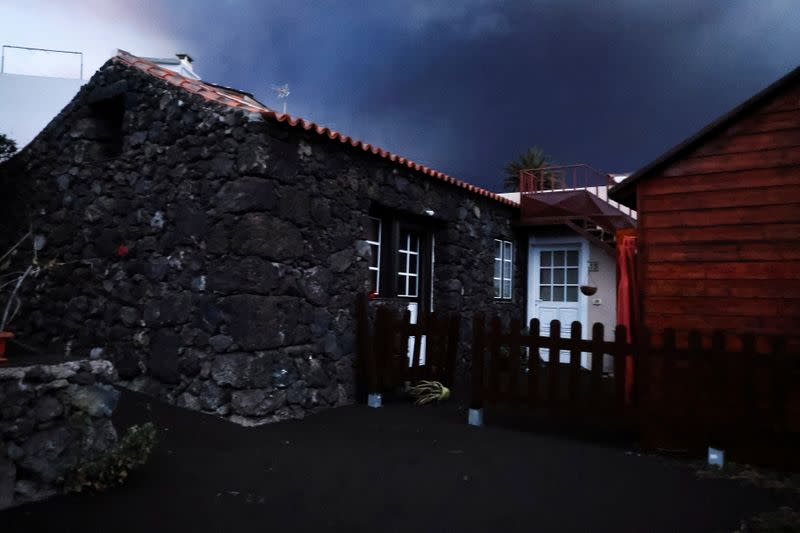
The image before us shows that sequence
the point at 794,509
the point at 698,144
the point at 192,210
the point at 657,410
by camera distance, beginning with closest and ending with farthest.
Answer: the point at 794,509, the point at 657,410, the point at 698,144, the point at 192,210

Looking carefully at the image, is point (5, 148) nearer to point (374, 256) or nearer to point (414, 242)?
point (374, 256)

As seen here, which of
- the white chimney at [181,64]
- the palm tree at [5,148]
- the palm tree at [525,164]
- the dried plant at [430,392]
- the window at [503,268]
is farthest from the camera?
the palm tree at [525,164]

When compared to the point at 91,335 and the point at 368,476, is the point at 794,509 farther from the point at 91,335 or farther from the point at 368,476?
the point at 91,335

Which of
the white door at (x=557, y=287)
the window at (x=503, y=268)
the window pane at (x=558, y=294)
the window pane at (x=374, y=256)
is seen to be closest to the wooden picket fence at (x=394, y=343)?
the window pane at (x=374, y=256)

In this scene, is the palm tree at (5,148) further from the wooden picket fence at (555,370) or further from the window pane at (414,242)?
the wooden picket fence at (555,370)

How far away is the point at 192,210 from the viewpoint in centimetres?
577

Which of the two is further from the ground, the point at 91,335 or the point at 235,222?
the point at 235,222

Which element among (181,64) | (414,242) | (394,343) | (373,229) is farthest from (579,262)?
(181,64)

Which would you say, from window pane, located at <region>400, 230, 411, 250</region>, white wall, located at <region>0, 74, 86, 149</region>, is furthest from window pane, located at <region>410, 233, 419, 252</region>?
white wall, located at <region>0, 74, 86, 149</region>

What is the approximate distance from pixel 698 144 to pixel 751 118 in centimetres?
45

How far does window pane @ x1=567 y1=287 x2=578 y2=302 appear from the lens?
11.0m

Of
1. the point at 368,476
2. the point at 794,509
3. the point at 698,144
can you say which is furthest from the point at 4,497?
the point at 698,144

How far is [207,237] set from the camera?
221 inches

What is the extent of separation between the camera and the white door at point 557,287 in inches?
432
